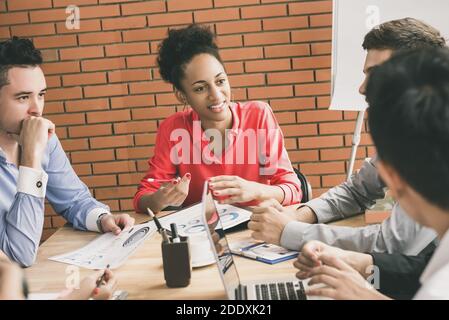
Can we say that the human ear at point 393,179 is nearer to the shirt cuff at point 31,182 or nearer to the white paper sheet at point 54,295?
the white paper sheet at point 54,295

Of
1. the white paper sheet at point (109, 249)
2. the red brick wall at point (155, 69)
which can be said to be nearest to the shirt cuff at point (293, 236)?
the white paper sheet at point (109, 249)

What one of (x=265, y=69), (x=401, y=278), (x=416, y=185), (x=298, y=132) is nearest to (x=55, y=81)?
(x=265, y=69)

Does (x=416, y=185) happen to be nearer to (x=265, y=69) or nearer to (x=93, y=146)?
(x=265, y=69)

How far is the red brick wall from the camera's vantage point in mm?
3260

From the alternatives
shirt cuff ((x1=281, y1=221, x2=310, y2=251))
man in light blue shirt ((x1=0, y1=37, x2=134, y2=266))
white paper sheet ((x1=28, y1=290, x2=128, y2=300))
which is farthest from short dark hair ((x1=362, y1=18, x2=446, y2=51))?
white paper sheet ((x1=28, y1=290, x2=128, y2=300))

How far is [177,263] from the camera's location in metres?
1.29

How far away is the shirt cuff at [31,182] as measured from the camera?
1649 mm

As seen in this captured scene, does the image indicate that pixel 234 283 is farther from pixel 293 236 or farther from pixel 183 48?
pixel 183 48

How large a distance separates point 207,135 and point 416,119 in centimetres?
152

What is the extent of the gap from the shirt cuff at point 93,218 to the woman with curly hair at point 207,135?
28 centimetres

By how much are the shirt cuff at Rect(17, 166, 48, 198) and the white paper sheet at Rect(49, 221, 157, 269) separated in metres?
0.21

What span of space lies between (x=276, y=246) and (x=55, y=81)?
2293mm

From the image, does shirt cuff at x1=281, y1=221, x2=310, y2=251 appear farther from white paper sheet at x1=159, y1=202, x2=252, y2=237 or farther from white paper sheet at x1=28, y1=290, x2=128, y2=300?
white paper sheet at x1=28, y1=290, x2=128, y2=300
